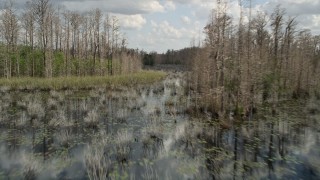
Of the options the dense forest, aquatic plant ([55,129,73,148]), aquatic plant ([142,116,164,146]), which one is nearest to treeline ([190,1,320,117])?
the dense forest

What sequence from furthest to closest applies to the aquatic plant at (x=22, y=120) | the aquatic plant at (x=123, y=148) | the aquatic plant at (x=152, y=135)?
the aquatic plant at (x=22, y=120) → the aquatic plant at (x=152, y=135) → the aquatic plant at (x=123, y=148)

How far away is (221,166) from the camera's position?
8.08 meters

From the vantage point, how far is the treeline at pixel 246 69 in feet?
50.1

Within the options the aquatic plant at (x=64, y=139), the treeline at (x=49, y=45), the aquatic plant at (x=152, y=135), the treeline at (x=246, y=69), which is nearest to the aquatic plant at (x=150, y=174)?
the aquatic plant at (x=152, y=135)

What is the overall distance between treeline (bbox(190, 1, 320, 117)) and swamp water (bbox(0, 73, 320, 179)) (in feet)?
6.34

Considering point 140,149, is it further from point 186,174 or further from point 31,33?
point 31,33

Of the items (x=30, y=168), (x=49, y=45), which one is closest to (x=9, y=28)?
(x=49, y=45)

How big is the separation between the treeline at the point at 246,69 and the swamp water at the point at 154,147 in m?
1.93

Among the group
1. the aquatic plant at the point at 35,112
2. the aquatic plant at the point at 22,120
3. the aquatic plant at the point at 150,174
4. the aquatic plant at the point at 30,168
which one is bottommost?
the aquatic plant at the point at 150,174

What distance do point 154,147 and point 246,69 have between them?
8.40 m

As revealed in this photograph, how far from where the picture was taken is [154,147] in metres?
9.76

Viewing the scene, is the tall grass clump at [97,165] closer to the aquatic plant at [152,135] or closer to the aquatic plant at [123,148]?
the aquatic plant at [123,148]

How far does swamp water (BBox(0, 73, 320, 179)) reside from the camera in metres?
7.53

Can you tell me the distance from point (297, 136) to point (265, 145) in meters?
2.33
